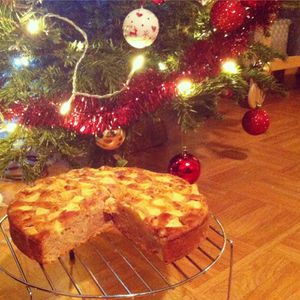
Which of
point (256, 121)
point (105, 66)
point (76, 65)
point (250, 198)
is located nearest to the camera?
point (76, 65)

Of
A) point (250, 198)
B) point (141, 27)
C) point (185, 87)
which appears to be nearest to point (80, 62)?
point (141, 27)

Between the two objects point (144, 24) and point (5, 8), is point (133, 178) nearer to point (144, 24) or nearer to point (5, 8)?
point (144, 24)

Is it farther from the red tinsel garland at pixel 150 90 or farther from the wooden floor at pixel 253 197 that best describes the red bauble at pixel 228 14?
the wooden floor at pixel 253 197

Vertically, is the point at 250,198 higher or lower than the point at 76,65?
lower

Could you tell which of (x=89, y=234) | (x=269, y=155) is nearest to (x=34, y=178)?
(x=89, y=234)

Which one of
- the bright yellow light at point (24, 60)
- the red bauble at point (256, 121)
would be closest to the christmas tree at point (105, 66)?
the bright yellow light at point (24, 60)

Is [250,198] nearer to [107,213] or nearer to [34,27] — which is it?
[107,213]
